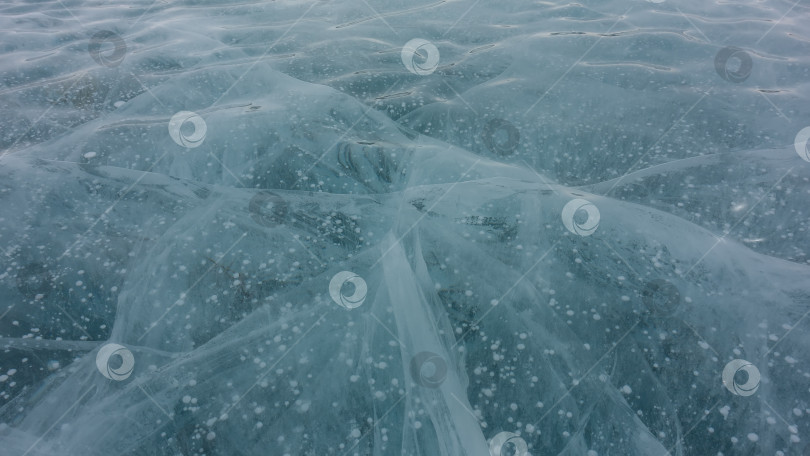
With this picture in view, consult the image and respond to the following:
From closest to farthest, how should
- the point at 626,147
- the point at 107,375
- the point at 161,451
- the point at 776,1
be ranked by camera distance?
the point at 161,451 → the point at 107,375 → the point at 626,147 → the point at 776,1

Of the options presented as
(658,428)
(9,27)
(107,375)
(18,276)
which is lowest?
(658,428)

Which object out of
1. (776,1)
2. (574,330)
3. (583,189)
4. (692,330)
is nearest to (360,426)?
(574,330)

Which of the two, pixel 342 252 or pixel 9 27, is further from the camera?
pixel 9 27

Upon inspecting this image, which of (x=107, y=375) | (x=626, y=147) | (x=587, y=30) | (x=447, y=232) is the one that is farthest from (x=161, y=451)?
(x=587, y=30)

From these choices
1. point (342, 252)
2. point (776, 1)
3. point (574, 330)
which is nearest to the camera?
point (574, 330)

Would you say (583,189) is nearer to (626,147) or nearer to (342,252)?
(626,147)

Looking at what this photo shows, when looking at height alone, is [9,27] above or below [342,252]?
above

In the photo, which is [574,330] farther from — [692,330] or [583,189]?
[583,189]
